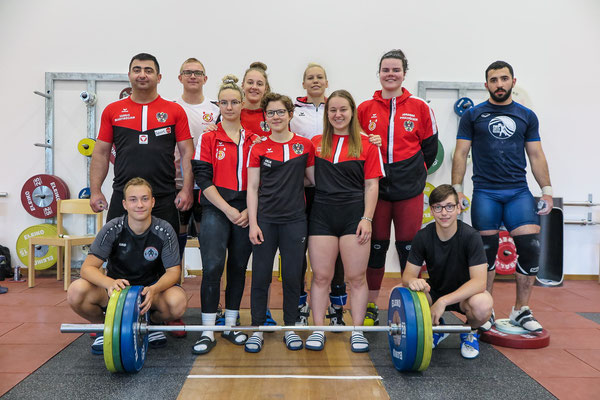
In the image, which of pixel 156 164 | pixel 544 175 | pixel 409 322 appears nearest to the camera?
pixel 409 322

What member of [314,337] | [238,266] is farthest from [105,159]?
[314,337]

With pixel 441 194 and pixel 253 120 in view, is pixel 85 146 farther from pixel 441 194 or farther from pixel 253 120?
pixel 441 194

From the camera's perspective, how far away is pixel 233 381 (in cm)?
193

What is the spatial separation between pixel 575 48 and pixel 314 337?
4.33 meters

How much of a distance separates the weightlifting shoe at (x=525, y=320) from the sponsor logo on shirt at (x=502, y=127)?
1042 mm

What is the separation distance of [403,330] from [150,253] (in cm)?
133

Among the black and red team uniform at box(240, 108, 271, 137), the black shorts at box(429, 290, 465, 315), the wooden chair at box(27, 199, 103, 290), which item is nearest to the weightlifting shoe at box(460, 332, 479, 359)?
the black shorts at box(429, 290, 465, 315)

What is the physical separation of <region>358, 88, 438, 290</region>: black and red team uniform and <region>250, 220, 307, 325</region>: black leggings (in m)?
0.55

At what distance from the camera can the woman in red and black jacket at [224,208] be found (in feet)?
7.53

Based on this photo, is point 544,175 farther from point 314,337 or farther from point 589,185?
point 589,185

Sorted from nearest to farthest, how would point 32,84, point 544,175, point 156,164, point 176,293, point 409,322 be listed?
point 409,322 < point 176,293 < point 156,164 < point 544,175 < point 32,84

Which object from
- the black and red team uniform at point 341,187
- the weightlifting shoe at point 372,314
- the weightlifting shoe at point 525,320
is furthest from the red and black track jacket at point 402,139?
the weightlifting shoe at point 525,320

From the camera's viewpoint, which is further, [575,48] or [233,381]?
[575,48]

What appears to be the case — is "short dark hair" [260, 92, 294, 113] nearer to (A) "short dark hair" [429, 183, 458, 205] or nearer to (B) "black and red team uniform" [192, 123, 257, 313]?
(B) "black and red team uniform" [192, 123, 257, 313]
